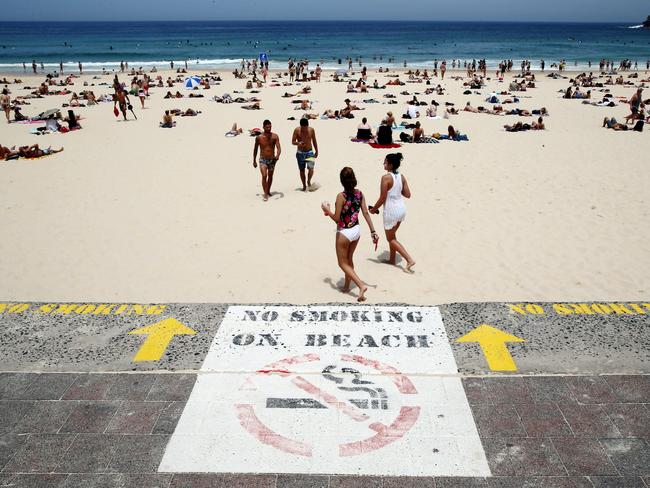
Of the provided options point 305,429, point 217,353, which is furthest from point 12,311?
point 305,429

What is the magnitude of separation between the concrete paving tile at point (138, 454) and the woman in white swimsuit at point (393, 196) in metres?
4.21

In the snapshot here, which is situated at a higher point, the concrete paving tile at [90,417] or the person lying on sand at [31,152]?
the person lying on sand at [31,152]

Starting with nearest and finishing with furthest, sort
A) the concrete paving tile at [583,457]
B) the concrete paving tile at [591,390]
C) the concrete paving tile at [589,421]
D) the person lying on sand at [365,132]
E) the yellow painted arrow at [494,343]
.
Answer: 1. the concrete paving tile at [583,457]
2. the concrete paving tile at [589,421]
3. the concrete paving tile at [591,390]
4. the yellow painted arrow at [494,343]
5. the person lying on sand at [365,132]

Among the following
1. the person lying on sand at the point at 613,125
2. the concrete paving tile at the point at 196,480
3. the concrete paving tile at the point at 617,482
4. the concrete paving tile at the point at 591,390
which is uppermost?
the person lying on sand at the point at 613,125

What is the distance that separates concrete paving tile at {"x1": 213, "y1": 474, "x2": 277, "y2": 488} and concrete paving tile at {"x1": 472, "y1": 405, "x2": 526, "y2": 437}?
1.81m

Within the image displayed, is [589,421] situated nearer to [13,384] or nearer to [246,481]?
[246,481]

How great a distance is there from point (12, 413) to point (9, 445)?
43 centimetres

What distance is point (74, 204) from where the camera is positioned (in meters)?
11.2

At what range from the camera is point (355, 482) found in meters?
3.73

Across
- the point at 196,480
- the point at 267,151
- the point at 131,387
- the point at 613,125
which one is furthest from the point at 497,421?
the point at 613,125

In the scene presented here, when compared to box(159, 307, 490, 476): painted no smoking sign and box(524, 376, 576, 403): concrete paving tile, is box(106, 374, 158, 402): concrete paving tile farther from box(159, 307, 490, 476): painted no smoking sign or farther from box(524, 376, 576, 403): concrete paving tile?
box(524, 376, 576, 403): concrete paving tile

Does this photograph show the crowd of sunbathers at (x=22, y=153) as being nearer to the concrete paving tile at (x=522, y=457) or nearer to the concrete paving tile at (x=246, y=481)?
the concrete paving tile at (x=246, y=481)

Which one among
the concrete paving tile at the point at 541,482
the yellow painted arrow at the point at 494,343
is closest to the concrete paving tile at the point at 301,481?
the concrete paving tile at the point at 541,482

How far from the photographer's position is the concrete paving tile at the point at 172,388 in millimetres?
4637
